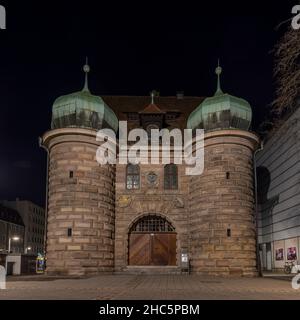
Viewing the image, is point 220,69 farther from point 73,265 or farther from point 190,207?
point 73,265

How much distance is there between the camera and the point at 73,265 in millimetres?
30141

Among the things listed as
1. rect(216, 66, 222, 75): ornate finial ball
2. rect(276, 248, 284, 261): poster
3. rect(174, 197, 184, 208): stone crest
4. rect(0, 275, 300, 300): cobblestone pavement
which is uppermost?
rect(216, 66, 222, 75): ornate finial ball

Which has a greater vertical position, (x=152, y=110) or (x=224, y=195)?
(x=152, y=110)

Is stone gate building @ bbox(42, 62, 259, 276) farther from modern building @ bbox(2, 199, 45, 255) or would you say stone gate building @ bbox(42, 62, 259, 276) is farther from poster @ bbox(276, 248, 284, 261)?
modern building @ bbox(2, 199, 45, 255)

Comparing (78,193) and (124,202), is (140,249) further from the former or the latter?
(78,193)

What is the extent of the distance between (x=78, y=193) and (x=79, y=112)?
5048 millimetres

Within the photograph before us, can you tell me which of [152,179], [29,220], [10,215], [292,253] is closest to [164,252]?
[152,179]

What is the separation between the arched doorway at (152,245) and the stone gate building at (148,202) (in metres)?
0.07

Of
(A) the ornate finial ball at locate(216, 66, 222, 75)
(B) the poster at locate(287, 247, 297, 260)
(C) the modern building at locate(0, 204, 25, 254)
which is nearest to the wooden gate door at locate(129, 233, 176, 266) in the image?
(B) the poster at locate(287, 247, 297, 260)

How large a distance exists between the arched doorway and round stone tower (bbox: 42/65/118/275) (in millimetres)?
1889

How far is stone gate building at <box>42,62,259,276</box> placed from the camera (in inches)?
1211

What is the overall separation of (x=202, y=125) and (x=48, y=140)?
32.1 feet

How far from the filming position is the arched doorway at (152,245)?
33.8 metres

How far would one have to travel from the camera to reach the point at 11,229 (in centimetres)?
9419
